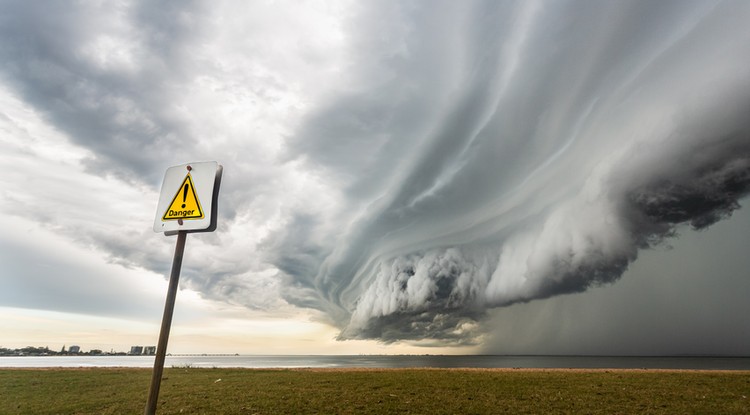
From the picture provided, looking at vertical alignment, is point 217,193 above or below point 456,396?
above

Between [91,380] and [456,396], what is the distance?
25798mm

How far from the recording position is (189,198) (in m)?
4.24

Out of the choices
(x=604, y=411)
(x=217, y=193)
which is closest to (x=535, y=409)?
(x=604, y=411)

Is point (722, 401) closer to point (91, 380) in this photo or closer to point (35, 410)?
point (35, 410)

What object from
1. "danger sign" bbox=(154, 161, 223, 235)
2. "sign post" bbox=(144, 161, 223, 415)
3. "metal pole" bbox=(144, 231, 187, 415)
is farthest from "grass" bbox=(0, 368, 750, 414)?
"danger sign" bbox=(154, 161, 223, 235)

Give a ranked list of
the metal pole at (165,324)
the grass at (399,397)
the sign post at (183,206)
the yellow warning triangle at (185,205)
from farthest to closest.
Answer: the grass at (399,397) → the yellow warning triangle at (185,205) → the sign post at (183,206) → the metal pole at (165,324)

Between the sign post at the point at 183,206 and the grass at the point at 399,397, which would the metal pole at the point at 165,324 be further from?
the grass at the point at 399,397

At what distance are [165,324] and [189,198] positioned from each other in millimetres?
1349

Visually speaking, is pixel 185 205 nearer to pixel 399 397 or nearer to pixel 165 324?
pixel 165 324

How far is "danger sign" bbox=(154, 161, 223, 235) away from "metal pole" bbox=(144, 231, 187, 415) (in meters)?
0.19

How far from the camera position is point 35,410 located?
1641cm

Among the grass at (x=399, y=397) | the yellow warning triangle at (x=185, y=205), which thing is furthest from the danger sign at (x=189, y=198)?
the grass at (x=399, y=397)

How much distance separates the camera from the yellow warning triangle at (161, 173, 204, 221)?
416 cm

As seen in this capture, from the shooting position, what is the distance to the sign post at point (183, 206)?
4.05m
